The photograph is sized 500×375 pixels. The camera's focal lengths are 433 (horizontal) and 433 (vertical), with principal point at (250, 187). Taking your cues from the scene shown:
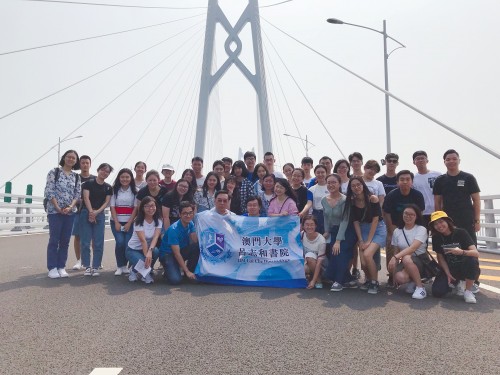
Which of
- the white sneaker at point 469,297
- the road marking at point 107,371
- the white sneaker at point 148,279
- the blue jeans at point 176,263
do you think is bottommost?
the road marking at point 107,371

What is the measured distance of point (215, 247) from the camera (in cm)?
591

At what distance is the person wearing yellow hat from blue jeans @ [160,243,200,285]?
120 inches

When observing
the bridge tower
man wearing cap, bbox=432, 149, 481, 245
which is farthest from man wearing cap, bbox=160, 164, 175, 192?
the bridge tower

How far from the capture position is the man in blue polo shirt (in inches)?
223

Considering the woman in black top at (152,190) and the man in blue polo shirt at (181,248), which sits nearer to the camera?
the man in blue polo shirt at (181,248)

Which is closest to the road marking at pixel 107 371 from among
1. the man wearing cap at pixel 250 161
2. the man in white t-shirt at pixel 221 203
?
the man in white t-shirt at pixel 221 203

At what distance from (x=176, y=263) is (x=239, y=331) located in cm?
244

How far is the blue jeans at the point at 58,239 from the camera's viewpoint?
19.7 ft

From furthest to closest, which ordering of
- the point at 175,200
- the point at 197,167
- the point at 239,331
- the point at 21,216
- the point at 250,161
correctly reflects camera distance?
the point at 21,216, the point at 250,161, the point at 197,167, the point at 175,200, the point at 239,331

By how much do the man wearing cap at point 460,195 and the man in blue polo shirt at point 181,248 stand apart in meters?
3.33

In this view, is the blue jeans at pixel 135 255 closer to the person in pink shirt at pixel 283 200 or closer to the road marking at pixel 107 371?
the person in pink shirt at pixel 283 200

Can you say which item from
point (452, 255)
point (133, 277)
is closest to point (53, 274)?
point (133, 277)

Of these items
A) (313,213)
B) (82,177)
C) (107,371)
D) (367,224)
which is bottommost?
(107,371)

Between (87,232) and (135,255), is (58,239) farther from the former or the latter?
(135,255)
